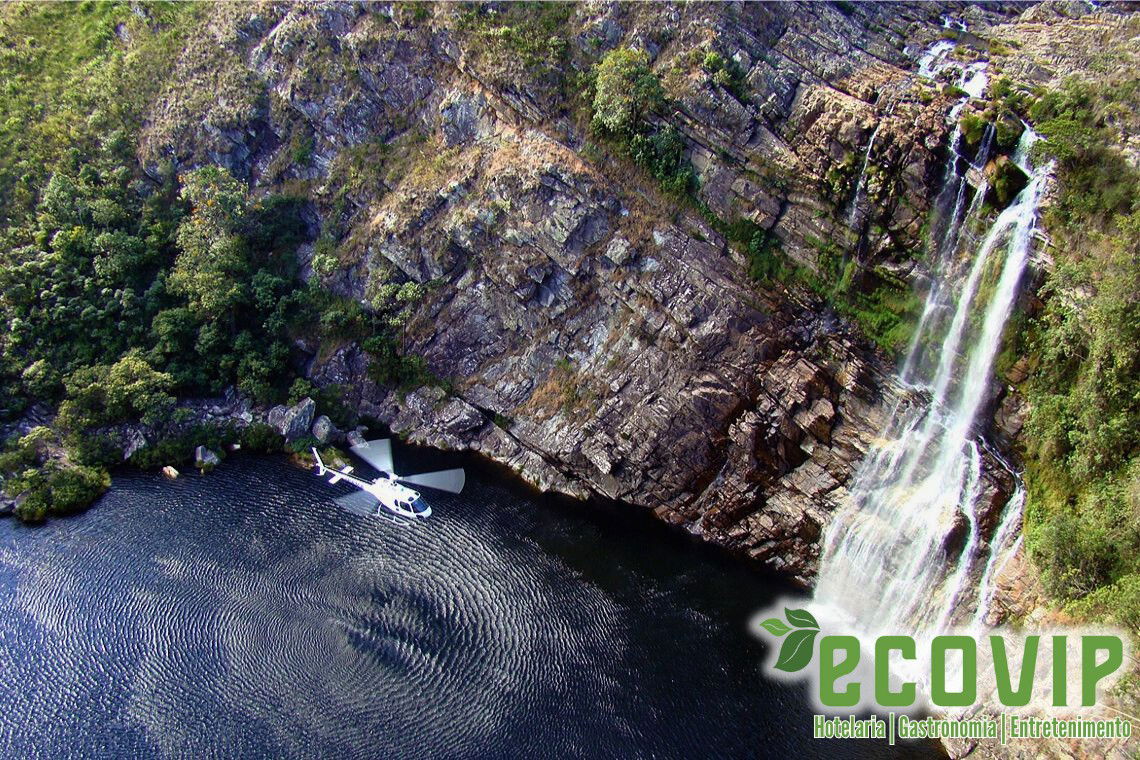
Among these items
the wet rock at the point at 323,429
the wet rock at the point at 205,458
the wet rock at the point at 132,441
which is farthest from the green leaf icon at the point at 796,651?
the wet rock at the point at 132,441

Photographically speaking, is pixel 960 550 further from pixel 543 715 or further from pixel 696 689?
pixel 543 715

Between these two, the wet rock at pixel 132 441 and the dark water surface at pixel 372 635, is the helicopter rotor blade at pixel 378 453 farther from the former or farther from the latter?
the wet rock at pixel 132 441

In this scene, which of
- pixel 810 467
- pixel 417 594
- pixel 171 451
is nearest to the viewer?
pixel 417 594

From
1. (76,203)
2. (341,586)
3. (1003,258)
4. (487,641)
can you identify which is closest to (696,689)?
(487,641)

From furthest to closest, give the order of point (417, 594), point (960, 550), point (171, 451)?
point (171, 451)
point (417, 594)
point (960, 550)

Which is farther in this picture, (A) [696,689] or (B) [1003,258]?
(B) [1003,258]

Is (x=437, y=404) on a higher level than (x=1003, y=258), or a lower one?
lower

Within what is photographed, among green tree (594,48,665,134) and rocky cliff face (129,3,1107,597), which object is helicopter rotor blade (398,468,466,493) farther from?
green tree (594,48,665,134)

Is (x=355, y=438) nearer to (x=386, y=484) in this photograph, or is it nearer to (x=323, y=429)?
(x=323, y=429)
